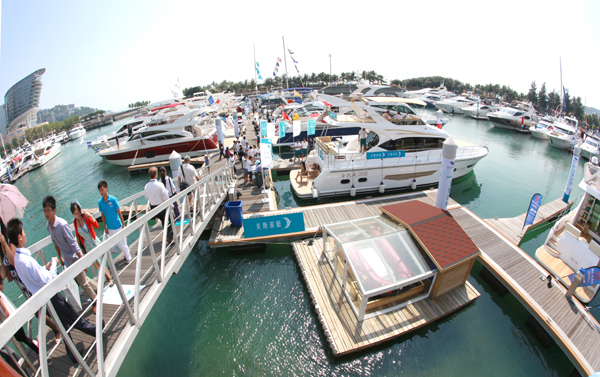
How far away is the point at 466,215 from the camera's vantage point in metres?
10.2

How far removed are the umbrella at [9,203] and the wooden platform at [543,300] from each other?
10.4 m

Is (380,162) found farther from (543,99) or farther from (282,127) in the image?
(543,99)

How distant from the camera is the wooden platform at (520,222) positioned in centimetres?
971

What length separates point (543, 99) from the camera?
50938 mm

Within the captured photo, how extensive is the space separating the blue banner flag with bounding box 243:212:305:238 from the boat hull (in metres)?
14.5

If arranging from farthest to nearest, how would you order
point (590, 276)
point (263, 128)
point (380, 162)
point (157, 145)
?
point (157, 145) → point (263, 128) → point (380, 162) → point (590, 276)

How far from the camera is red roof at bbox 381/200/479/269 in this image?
6.46m

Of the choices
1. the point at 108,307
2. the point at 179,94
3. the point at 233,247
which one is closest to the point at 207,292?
the point at 233,247

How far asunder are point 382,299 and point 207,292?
5245mm

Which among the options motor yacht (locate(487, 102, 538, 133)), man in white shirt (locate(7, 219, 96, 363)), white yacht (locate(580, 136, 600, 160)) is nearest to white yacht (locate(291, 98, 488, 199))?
man in white shirt (locate(7, 219, 96, 363))

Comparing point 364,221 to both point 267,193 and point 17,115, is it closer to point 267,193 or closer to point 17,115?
point 267,193

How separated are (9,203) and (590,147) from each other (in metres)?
34.4

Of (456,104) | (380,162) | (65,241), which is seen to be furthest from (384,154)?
(456,104)

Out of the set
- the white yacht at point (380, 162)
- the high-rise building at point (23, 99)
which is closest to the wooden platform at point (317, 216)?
the white yacht at point (380, 162)
